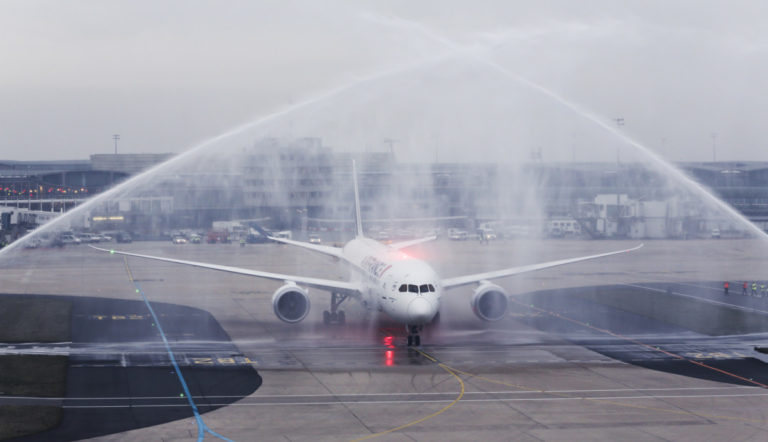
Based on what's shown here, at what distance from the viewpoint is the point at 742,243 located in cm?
12300

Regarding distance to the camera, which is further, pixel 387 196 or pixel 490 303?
pixel 387 196

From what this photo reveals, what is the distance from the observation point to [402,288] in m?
37.7

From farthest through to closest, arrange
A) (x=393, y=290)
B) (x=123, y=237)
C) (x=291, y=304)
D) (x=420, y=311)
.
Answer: (x=123, y=237), (x=291, y=304), (x=393, y=290), (x=420, y=311)

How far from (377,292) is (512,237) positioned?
82.7 m

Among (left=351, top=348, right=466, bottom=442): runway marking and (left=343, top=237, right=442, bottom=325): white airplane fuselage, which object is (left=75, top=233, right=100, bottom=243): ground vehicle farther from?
(left=351, top=348, right=466, bottom=442): runway marking

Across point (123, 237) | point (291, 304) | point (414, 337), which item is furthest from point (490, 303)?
point (123, 237)

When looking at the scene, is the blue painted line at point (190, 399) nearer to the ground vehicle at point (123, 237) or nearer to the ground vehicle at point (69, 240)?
the ground vehicle at point (123, 237)

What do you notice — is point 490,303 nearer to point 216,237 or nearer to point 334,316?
point 334,316

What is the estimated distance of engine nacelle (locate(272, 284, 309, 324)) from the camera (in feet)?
138

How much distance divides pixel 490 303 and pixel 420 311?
297 inches

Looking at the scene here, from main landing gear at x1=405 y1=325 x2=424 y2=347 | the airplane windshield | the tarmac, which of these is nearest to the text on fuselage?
the airplane windshield

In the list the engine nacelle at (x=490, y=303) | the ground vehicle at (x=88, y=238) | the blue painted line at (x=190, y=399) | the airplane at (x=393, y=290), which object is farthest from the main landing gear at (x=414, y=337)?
the ground vehicle at (x=88, y=238)

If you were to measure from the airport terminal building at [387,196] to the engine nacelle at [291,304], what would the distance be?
113ft

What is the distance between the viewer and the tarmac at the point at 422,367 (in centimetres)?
2547
